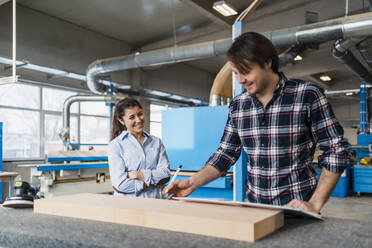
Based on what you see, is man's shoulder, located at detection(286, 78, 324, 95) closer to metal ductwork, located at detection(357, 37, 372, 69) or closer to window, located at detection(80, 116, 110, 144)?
metal ductwork, located at detection(357, 37, 372, 69)

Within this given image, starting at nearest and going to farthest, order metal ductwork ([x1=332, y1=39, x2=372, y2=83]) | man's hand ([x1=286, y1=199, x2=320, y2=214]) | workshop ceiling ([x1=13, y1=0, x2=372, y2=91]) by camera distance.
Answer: man's hand ([x1=286, y1=199, x2=320, y2=214])
metal ductwork ([x1=332, y1=39, x2=372, y2=83])
workshop ceiling ([x1=13, y1=0, x2=372, y2=91])

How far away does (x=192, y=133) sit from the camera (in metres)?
3.05

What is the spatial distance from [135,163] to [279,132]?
3.46 feet

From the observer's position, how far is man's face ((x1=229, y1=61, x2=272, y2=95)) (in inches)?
48.3

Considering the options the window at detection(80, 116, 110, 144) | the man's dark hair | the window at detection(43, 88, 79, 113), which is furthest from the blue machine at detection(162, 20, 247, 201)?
the window at detection(80, 116, 110, 144)

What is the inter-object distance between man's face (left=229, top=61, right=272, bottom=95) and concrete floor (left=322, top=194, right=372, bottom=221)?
4.07m

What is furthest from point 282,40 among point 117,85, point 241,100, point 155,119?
point 155,119

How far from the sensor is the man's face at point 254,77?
1.23 metres

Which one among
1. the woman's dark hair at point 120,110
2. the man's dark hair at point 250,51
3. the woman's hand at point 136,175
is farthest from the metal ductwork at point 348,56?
the man's dark hair at point 250,51

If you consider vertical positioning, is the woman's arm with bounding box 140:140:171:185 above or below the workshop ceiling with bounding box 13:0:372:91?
below

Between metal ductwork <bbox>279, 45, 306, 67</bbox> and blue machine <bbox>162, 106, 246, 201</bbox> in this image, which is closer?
blue machine <bbox>162, 106, 246, 201</bbox>

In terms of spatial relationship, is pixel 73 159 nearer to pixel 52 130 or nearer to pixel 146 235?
pixel 52 130

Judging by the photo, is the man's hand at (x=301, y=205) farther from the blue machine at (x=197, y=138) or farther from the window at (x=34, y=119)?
the window at (x=34, y=119)

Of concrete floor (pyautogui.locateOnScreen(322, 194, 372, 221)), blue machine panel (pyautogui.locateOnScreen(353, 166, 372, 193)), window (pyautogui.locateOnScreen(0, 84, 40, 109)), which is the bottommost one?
concrete floor (pyautogui.locateOnScreen(322, 194, 372, 221))
